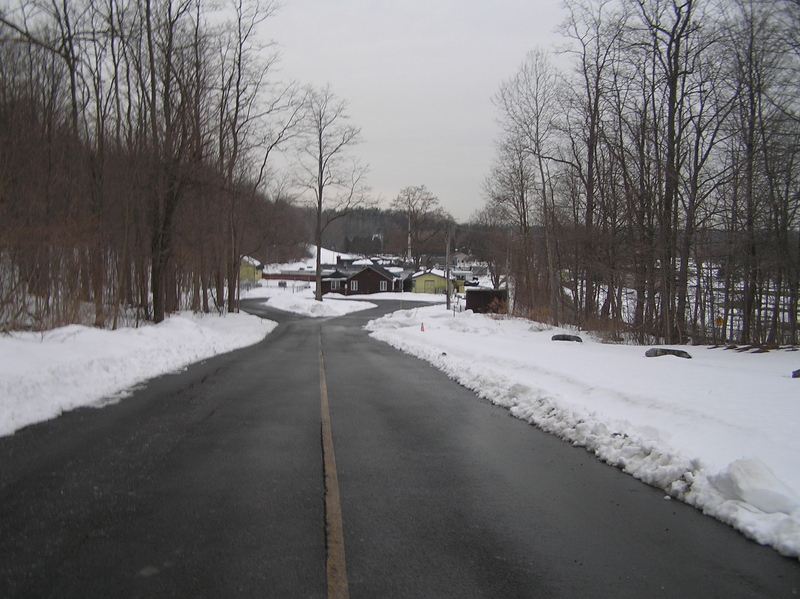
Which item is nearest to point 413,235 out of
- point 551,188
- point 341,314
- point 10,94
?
point 341,314

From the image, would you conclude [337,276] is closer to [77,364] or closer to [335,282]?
[335,282]

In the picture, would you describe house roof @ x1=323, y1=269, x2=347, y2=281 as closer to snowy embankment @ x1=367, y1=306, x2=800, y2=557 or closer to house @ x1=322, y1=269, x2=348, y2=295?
house @ x1=322, y1=269, x2=348, y2=295

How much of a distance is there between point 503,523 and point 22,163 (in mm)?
16555

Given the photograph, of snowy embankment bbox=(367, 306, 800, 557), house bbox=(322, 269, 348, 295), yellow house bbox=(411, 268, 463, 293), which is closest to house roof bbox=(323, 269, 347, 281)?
house bbox=(322, 269, 348, 295)

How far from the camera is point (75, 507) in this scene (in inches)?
187

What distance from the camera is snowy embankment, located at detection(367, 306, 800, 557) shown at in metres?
4.96

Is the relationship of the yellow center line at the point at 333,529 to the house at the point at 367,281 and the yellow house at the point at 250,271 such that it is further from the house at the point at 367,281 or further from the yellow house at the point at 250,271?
the house at the point at 367,281

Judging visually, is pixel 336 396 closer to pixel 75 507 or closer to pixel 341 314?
pixel 75 507

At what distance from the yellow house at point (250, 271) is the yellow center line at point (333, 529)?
9003 cm

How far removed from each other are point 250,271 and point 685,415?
337 ft

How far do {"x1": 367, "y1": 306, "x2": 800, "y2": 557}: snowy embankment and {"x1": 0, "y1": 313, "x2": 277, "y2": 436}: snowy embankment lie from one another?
6998mm

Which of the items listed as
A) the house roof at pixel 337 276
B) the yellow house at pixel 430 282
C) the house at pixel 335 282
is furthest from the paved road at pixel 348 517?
the house roof at pixel 337 276

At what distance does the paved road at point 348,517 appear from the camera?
3.63m

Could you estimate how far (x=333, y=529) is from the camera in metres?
4.39
